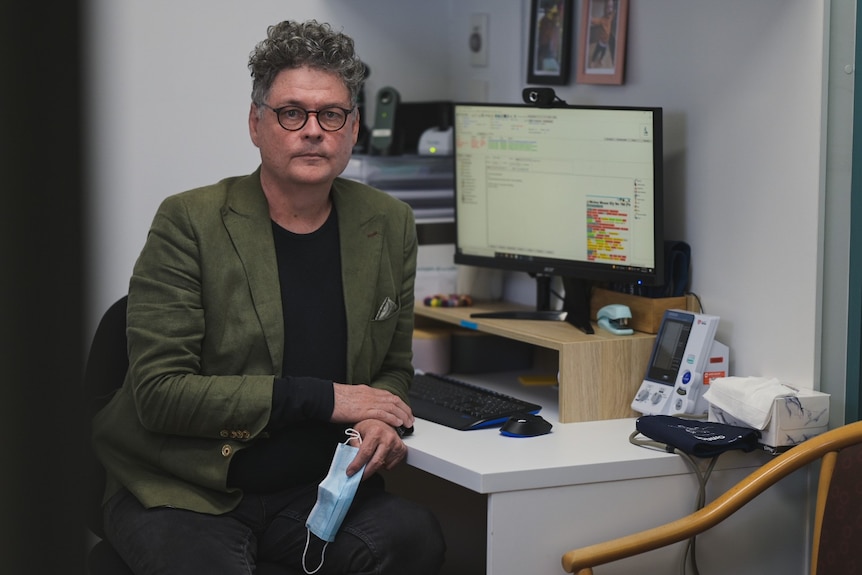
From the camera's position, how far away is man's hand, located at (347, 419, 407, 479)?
5.39ft

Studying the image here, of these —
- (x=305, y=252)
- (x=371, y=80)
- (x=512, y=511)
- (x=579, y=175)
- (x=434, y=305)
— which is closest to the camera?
(x=512, y=511)

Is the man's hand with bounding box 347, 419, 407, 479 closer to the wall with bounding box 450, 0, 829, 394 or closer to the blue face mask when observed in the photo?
the blue face mask

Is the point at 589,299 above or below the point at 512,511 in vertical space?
above

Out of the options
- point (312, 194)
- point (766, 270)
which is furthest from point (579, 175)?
point (312, 194)

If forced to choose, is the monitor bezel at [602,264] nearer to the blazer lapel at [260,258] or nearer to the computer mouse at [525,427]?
the computer mouse at [525,427]

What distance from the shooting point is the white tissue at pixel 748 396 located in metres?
1.76

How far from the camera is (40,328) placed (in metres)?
0.21

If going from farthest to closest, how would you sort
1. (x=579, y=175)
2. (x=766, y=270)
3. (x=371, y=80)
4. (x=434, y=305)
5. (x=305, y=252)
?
(x=371, y=80), (x=434, y=305), (x=579, y=175), (x=766, y=270), (x=305, y=252)

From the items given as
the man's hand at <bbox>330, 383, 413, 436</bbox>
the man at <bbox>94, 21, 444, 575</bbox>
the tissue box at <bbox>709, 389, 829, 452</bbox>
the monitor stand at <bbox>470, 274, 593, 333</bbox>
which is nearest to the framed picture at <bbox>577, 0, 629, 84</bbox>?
the monitor stand at <bbox>470, 274, 593, 333</bbox>

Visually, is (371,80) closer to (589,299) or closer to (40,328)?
(589,299)

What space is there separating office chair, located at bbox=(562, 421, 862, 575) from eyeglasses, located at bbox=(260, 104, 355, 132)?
2.69ft

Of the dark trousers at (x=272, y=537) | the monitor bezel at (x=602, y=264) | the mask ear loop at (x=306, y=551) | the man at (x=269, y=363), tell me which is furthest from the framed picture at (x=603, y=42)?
the mask ear loop at (x=306, y=551)

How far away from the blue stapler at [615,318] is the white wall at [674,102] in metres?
0.16

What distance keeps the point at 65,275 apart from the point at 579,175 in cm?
200
